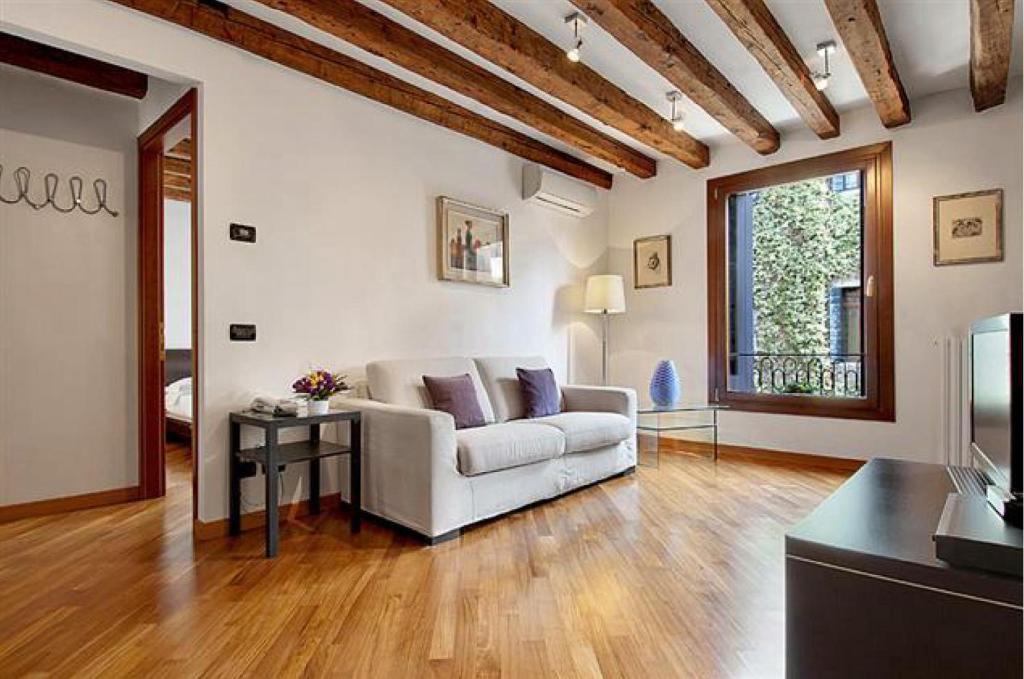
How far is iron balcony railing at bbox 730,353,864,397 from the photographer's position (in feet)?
14.1

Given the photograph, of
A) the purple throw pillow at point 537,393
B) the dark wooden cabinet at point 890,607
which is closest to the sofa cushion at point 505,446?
the purple throw pillow at point 537,393

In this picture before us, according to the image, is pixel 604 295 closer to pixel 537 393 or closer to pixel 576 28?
pixel 537 393

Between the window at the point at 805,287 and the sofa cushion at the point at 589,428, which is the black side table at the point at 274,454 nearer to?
the sofa cushion at the point at 589,428

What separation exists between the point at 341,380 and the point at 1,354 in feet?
5.93

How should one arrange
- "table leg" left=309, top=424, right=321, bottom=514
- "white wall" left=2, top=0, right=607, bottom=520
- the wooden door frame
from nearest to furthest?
1. "white wall" left=2, top=0, right=607, bottom=520
2. "table leg" left=309, top=424, right=321, bottom=514
3. the wooden door frame

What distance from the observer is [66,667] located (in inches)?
66.6

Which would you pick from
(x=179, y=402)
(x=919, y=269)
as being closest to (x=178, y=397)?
(x=179, y=402)

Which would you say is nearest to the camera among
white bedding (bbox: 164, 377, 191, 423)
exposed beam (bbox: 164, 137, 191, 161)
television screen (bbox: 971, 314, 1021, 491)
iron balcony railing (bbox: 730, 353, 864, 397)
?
television screen (bbox: 971, 314, 1021, 491)

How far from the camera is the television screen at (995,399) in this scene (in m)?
1.21

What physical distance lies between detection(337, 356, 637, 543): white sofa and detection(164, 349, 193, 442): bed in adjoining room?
2.65 m

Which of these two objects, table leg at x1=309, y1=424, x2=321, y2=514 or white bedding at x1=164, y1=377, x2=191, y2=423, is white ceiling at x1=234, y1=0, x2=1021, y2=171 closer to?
table leg at x1=309, y1=424, x2=321, y2=514

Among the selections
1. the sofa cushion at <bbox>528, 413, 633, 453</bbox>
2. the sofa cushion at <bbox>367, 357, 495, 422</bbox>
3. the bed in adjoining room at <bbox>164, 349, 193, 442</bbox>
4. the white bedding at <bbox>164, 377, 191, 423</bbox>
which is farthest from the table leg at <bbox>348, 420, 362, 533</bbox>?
the white bedding at <bbox>164, 377, 191, 423</bbox>

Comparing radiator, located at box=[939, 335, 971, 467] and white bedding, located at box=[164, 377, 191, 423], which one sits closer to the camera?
radiator, located at box=[939, 335, 971, 467]

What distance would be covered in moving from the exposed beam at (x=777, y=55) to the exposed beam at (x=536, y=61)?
89 centimetres
